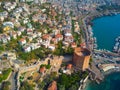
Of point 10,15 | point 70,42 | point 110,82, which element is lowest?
point 110,82

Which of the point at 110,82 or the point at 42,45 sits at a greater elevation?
the point at 42,45

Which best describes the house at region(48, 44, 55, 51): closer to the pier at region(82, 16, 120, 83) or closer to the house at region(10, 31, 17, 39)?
the house at region(10, 31, 17, 39)

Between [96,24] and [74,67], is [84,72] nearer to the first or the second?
[74,67]

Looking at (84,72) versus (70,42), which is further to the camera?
(70,42)

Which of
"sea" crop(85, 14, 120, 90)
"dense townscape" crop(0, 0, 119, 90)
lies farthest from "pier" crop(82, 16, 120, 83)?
"sea" crop(85, 14, 120, 90)

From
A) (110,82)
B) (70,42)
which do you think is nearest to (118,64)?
(110,82)

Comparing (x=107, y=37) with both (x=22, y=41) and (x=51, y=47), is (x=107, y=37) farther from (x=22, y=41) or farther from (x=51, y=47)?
(x=22, y=41)

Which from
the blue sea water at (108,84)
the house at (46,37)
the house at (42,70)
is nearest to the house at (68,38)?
the house at (46,37)

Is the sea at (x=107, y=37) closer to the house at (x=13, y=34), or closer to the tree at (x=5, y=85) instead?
the tree at (x=5, y=85)
